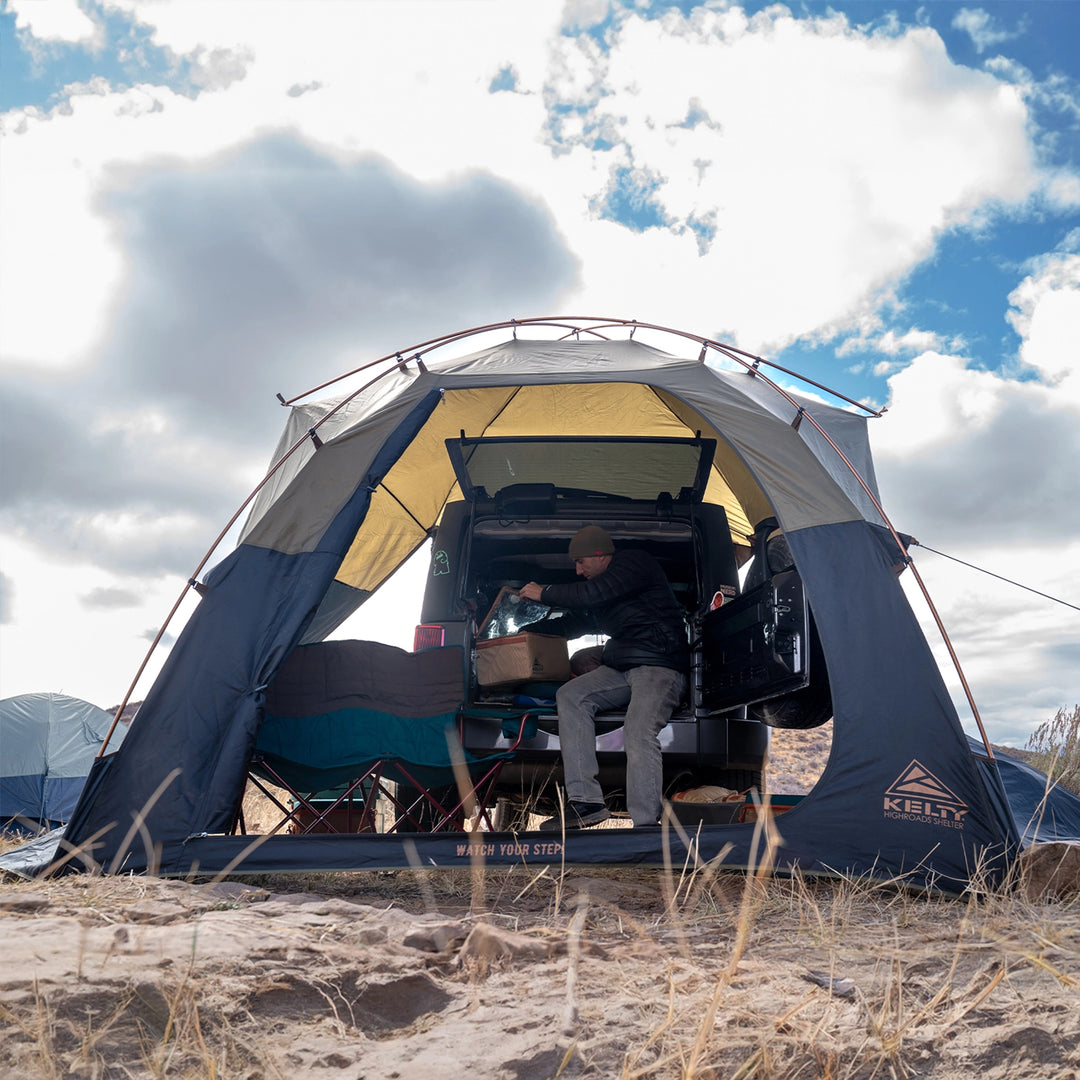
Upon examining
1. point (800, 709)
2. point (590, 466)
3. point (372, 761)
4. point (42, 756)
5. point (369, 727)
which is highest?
point (590, 466)

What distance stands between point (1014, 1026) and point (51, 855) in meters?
3.93

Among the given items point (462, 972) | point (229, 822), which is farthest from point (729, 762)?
point (462, 972)

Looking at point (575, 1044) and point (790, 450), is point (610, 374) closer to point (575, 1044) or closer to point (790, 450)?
point (790, 450)

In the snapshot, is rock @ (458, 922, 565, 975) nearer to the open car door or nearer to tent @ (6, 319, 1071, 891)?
tent @ (6, 319, 1071, 891)

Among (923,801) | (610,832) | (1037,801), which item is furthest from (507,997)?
(1037,801)

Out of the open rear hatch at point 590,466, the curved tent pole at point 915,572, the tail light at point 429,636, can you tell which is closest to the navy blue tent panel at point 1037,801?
the curved tent pole at point 915,572

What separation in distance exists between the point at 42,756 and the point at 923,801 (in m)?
8.59

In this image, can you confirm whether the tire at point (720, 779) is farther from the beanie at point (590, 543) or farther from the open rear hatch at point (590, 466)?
the open rear hatch at point (590, 466)

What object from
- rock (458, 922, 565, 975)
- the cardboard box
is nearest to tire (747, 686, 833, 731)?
the cardboard box

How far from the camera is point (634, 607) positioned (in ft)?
16.1

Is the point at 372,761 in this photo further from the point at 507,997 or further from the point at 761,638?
the point at 507,997

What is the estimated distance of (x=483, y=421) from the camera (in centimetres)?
689

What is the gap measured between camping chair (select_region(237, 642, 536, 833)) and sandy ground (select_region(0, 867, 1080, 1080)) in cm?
146

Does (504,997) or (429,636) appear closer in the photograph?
(504,997)
